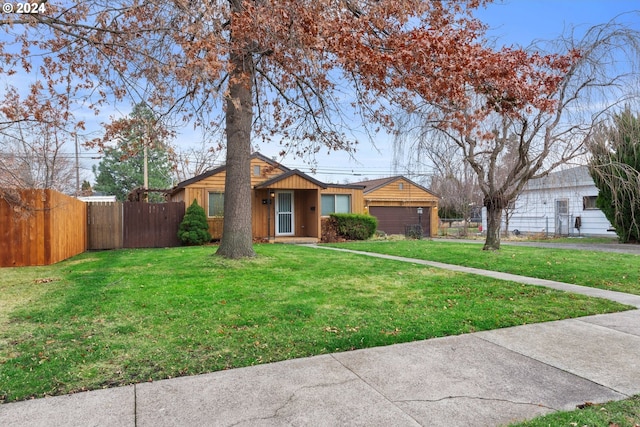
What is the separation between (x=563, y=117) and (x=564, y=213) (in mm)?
15031

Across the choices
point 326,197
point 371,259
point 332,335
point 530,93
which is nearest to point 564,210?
point 326,197

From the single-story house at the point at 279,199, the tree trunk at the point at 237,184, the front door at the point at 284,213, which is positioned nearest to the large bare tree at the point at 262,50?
the tree trunk at the point at 237,184

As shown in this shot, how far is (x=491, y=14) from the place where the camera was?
28.0ft

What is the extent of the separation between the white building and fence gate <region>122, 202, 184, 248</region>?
15.8 m

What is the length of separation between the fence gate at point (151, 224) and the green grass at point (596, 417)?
15.0 meters

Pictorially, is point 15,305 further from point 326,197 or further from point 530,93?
point 326,197

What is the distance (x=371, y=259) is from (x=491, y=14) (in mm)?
6090

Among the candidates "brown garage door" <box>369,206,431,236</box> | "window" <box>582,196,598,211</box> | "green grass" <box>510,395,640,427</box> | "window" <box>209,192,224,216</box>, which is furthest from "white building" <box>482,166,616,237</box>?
"green grass" <box>510,395,640,427</box>

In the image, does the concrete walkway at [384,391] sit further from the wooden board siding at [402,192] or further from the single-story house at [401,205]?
the wooden board siding at [402,192]

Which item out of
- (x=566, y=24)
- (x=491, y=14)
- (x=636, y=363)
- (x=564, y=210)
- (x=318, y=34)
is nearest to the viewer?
(x=636, y=363)

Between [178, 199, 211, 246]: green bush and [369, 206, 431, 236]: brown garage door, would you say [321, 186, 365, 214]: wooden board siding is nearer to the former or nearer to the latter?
[369, 206, 431, 236]: brown garage door

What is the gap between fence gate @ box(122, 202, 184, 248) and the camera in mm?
15125

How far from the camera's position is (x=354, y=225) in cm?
1852

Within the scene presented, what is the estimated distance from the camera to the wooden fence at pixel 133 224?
47.8ft
